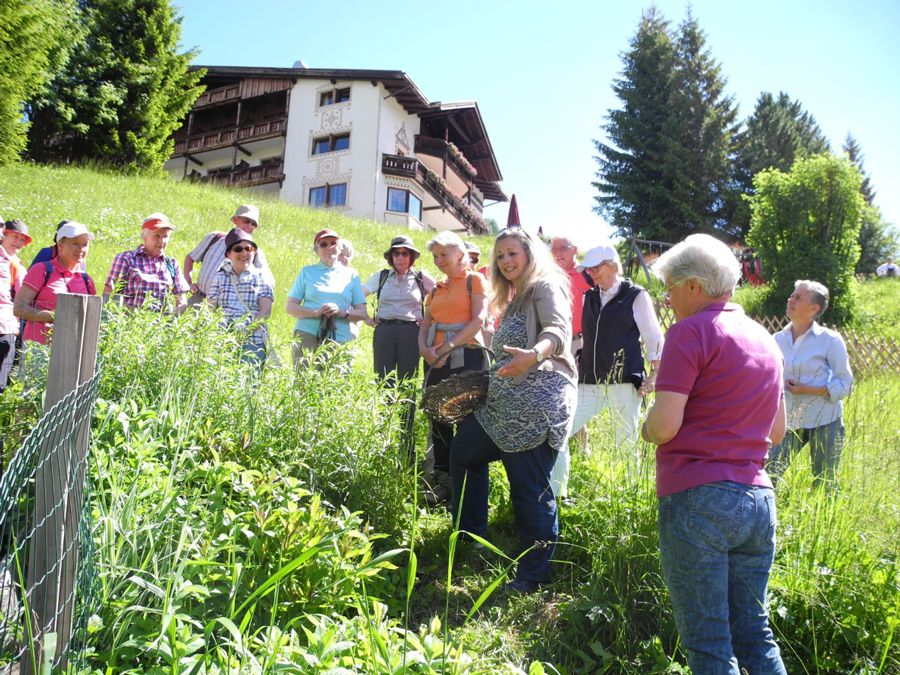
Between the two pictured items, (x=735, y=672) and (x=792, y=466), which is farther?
(x=792, y=466)

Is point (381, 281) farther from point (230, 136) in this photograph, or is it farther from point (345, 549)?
point (230, 136)

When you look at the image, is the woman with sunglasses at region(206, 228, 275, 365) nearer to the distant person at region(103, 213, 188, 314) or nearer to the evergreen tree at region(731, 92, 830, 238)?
the distant person at region(103, 213, 188, 314)

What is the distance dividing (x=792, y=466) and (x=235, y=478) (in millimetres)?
3116

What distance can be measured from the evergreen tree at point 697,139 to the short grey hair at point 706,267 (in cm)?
2723

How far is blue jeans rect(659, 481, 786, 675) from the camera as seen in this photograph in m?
1.96

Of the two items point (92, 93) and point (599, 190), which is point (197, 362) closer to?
point (92, 93)

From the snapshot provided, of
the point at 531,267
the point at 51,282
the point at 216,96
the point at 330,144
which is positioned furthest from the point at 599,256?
the point at 216,96

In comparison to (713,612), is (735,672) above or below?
below

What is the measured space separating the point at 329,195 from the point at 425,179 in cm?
487

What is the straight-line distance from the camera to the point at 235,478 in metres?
2.69

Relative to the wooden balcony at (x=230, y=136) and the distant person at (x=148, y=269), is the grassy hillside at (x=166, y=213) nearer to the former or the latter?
the distant person at (x=148, y=269)

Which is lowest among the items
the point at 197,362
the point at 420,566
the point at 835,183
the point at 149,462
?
the point at 420,566

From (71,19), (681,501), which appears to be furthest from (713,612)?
(71,19)

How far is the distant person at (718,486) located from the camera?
6.46ft
